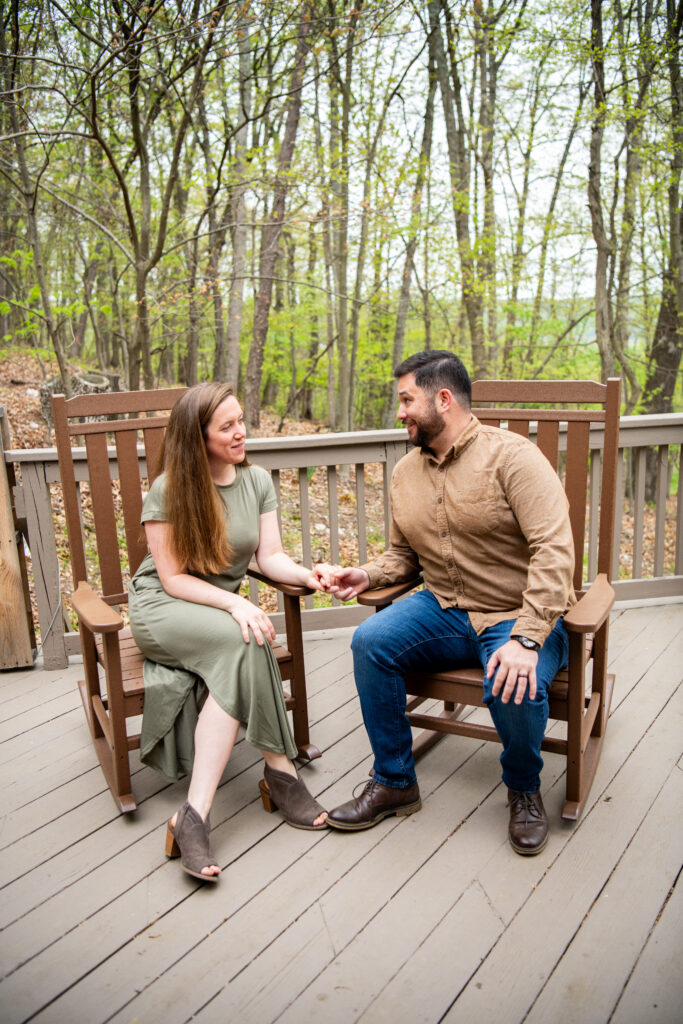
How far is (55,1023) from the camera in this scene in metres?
1.46

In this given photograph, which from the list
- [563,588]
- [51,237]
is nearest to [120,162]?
[51,237]

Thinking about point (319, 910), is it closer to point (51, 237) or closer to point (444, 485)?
point (444, 485)

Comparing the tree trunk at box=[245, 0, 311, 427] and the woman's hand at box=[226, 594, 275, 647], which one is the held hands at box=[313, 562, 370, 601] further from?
the tree trunk at box=[245, 0, 311, 427]

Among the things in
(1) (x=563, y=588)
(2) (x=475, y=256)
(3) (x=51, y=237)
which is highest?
(3) (x=51, y=237)

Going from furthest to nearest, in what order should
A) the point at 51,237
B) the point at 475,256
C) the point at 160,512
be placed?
the point at 51,237 → the point at 475,256 → the point at 160,512

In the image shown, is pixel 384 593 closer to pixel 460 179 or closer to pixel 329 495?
pixel 329 495

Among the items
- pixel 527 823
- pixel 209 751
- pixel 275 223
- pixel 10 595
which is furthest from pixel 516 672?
pixel 275 223

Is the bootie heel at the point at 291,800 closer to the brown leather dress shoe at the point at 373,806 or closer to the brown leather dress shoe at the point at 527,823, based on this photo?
the brown leather dress shoe at the point at 373,806

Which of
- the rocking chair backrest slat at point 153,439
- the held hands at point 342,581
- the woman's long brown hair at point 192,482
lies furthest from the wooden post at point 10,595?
the held hands at point 342,581

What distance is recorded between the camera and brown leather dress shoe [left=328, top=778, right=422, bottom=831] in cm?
205

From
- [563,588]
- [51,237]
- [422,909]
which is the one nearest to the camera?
[422,909]

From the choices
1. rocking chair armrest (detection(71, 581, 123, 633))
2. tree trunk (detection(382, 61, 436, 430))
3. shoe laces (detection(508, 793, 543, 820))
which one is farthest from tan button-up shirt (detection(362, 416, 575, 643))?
tree trunk (detection(382, 61, 436, 430))

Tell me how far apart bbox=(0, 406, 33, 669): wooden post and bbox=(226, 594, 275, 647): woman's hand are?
1313 millimetres

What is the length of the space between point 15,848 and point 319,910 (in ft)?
2.81
